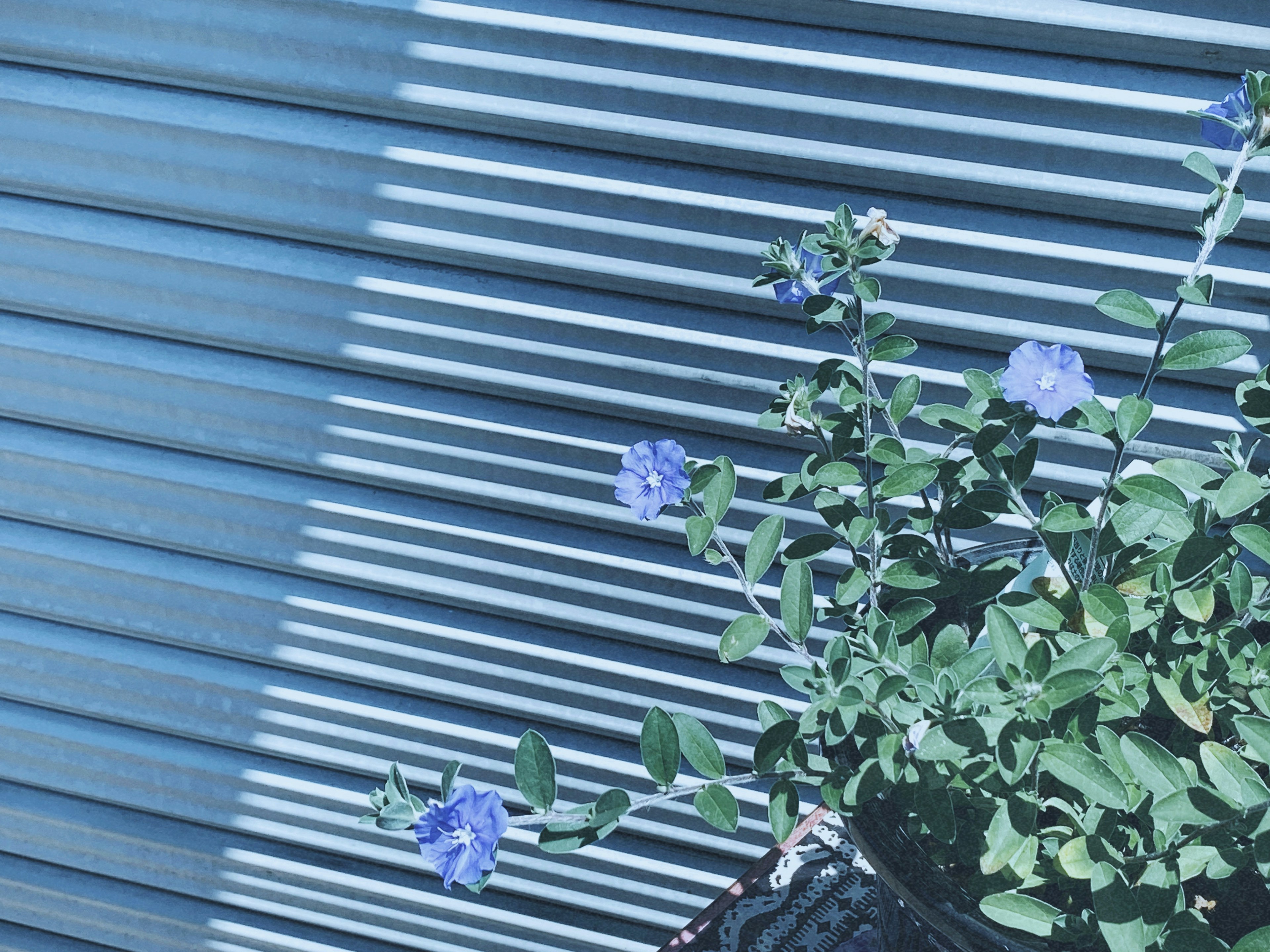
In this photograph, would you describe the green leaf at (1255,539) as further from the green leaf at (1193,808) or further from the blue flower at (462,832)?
the blue flower at (462,832)

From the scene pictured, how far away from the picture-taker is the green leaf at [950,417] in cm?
107

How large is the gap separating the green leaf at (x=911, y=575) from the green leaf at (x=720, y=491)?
18 cm

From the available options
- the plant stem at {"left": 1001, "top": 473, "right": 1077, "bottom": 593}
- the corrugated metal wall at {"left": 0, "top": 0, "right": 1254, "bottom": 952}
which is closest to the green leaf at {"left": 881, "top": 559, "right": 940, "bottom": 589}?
the plant stem at {"left": 1001, "top": 473, "right": 1077, "bottom": 593}

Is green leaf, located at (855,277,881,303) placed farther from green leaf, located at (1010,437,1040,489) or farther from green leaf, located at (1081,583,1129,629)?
green leaf, located at (1081,583,1129,629)

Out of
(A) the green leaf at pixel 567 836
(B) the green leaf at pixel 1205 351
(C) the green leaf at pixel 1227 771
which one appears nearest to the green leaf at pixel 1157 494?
(B) the green leaf at pixel 1205 351

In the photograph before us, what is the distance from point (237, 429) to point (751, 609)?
106cm

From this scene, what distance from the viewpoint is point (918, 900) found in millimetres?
918

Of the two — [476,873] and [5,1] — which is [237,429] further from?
[476,873]

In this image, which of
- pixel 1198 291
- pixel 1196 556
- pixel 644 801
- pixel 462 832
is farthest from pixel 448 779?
pixel 1198 291

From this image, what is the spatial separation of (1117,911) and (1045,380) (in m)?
0.47

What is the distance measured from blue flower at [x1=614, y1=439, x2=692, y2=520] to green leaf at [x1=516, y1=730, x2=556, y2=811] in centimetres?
29

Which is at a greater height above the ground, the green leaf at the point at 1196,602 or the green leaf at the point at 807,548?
the green leaf at the point at 807,548

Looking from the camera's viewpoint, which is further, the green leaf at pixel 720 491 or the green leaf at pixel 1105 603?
the green leaf at pixel 720 491

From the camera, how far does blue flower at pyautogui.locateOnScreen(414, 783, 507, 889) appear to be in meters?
0.88
